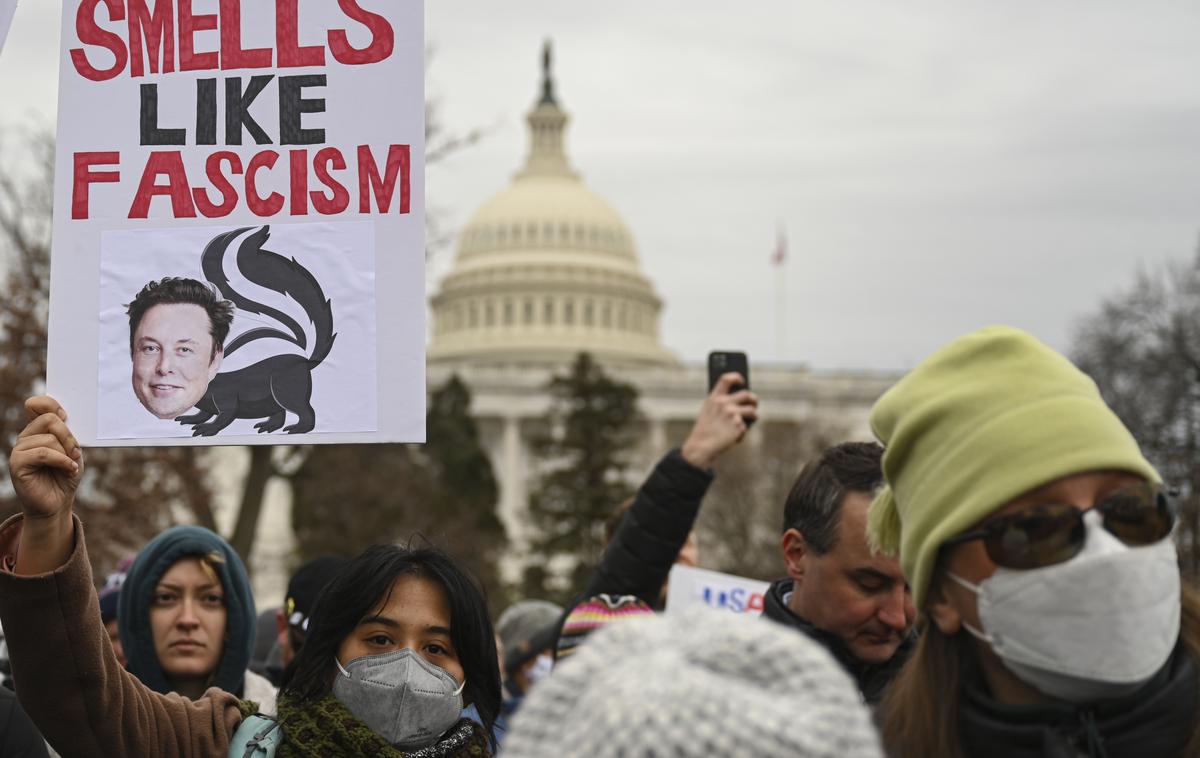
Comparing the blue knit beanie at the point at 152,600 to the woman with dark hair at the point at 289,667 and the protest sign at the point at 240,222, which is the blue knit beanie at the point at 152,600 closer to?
the protest sign at the point at 240,222

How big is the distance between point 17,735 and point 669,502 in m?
1.60

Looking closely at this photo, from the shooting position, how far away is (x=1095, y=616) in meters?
2.59

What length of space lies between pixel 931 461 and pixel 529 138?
→ 126m

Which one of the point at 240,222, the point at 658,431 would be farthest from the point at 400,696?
the point at 658,431

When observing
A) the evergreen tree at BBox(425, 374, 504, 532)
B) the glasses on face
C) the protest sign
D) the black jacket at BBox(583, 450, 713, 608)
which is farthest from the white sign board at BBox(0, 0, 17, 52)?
the evergreen tree at BBox(425, 374, 504, 532)

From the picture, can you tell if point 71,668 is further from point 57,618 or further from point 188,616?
point 188,616

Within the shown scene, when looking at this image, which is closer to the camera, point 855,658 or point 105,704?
point 105,704

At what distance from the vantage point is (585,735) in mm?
1832

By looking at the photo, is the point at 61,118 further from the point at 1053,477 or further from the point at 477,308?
the point at 477,308

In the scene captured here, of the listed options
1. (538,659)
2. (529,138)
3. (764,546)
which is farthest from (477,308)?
(538,659)

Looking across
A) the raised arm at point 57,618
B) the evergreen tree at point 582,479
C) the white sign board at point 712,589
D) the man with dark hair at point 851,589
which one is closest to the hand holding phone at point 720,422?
the man with dark hair at point 851,589

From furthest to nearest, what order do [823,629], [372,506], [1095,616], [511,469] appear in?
[511,469], [372,506], [823,629], [1095,616]

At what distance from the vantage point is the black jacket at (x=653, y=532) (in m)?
4.38

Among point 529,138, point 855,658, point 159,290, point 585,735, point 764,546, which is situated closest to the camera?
point 585,735
